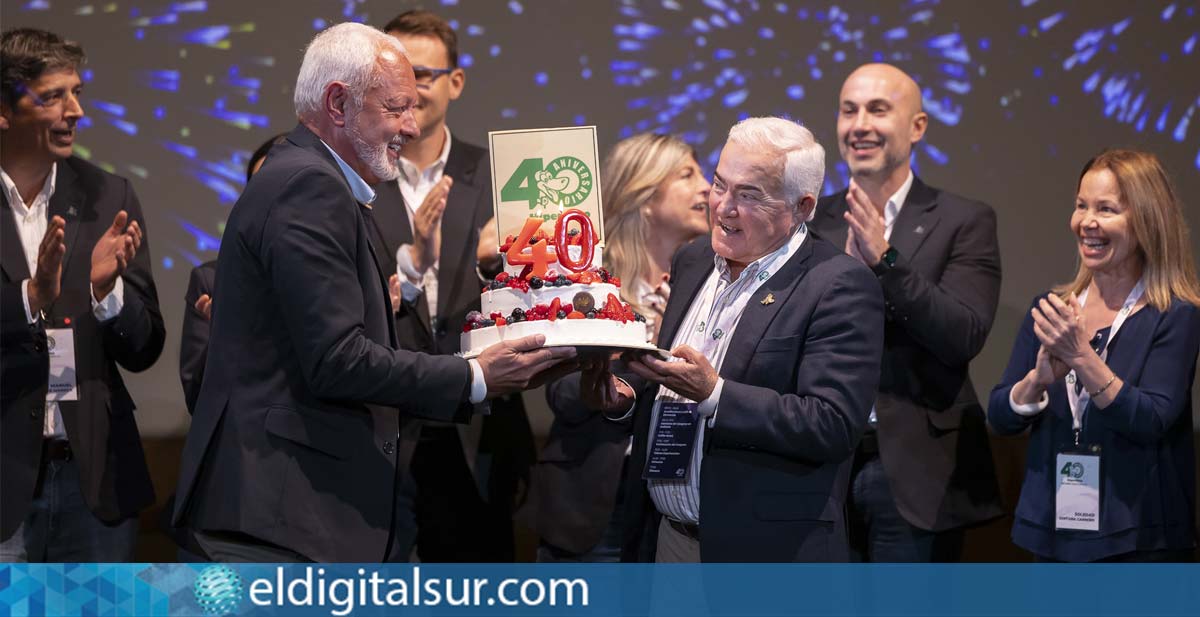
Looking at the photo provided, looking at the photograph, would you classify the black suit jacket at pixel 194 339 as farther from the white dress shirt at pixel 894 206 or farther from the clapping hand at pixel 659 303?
the white dress shirt at pixel 894 206

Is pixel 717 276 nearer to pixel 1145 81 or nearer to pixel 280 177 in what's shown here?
pixel 280 177

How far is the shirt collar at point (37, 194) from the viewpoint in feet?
14.6

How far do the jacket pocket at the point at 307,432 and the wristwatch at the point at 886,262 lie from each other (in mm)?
2054

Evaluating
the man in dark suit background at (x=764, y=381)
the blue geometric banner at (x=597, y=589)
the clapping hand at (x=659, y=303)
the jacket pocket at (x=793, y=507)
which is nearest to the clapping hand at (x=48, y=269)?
the blue geometric banner at (x=597, y=589)

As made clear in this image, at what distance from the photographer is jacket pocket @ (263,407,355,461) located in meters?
2.93

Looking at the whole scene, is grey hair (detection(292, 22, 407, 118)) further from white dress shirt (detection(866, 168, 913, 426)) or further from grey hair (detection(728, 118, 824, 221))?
white dress shirt (detection(866, 168, 913, 426))

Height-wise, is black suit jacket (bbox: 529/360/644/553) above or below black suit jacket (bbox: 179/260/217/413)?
below

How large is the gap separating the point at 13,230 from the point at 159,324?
578mm

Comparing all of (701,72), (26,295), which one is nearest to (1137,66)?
(701,72)

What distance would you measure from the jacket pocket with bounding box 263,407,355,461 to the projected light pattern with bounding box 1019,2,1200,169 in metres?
4.01

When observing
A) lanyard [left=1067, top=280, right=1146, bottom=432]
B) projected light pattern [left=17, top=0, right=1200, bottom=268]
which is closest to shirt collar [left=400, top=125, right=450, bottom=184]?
projected light pattern [left=17, top=0, right=1200, bottom=268]

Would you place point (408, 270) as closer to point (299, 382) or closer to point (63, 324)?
point (63, 324)

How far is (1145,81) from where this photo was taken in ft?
18.4

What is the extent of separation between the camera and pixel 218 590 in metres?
3.02
